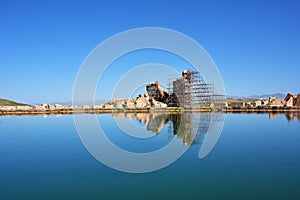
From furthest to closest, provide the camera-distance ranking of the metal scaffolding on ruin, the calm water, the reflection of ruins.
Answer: the metal scaffolding on ruin
the reflection of ruins
the calm water

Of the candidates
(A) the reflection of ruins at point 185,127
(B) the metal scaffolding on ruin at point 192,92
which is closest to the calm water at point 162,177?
(A) the reflection of ruins at point 185,127

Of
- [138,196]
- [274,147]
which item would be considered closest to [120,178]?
[138,196]

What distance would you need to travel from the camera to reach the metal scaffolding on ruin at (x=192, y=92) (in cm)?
4356

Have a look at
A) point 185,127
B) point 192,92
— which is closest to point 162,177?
point 185,127

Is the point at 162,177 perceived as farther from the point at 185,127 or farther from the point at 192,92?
the point at 192,92

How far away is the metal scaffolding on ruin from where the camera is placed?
43556 millimetres

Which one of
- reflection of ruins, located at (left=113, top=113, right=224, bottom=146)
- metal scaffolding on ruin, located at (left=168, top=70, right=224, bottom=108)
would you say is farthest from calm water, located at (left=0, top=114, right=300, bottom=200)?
metal scaffolding on ruin, located at (left=168, top=70, right=224, bottom=108)

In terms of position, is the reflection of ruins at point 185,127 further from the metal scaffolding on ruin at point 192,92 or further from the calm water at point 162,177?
the metal scaffolding on ruin at point 192,92

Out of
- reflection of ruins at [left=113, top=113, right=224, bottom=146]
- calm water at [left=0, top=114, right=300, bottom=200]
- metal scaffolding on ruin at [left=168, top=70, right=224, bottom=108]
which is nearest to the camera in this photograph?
calm water at [left=0, top=114, right=300, bottom=200]

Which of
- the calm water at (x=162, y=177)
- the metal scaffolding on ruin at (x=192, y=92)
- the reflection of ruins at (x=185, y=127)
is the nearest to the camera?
the calm water at (x=162, y=177)

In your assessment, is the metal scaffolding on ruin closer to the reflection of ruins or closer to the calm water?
the reflection of ruins

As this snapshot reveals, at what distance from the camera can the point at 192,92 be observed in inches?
1746

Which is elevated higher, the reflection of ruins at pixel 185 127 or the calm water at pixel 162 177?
the reflection of ruins at pixel 185 127

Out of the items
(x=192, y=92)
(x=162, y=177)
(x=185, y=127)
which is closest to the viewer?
(x=162, y=177)
